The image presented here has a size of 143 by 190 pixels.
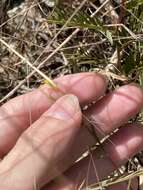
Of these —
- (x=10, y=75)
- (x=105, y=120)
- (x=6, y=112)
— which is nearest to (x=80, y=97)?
(x=105, y=120)

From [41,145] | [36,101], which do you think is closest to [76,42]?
[36,101]

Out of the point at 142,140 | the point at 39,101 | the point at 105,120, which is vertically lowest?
the point at 142,140

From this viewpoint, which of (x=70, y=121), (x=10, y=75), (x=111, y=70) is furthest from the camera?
(x=10, y=75)

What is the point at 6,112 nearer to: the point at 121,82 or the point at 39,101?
the point at 39,101

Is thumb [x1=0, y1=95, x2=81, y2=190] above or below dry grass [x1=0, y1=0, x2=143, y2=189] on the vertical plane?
below

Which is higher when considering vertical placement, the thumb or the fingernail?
the fingernail

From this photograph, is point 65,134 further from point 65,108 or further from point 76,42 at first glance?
point 76,42
